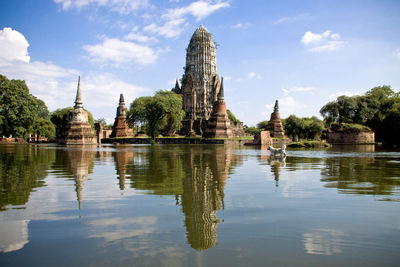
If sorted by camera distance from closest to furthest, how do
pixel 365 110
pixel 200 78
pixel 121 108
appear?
pixel 365 110 < pixel 121 108 < pixel 200 78

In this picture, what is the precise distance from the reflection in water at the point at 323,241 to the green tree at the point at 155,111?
44357 mm

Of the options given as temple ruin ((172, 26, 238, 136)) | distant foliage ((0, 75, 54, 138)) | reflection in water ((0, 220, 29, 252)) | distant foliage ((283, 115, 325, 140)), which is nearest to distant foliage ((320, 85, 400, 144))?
distant foliage ((283, 115, 325, 140))

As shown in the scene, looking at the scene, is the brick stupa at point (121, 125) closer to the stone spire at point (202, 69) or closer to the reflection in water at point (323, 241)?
the stone spire at point (202, 69)

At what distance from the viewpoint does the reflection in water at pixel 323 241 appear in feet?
9.75

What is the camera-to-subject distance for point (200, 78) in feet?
234

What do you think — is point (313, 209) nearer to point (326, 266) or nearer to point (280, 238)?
point (280, 238)

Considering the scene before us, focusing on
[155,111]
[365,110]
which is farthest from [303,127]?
[155,111]

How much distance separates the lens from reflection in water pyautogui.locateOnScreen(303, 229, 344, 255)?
9.75 ft

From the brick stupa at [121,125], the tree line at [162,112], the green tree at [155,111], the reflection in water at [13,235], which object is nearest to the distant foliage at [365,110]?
the tree line at [162,112]

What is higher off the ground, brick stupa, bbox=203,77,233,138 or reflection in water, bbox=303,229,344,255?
brick stupa, bbox=203,77,233,138

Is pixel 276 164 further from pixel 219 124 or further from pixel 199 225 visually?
pixel 219 124

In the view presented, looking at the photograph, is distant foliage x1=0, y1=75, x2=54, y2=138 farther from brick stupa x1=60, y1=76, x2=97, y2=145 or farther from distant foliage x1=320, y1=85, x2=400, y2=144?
distant foliage x1=320, y1=85, x2=400, y2=144

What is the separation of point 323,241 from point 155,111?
151 ft

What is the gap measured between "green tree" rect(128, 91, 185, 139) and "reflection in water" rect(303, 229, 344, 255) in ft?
146
